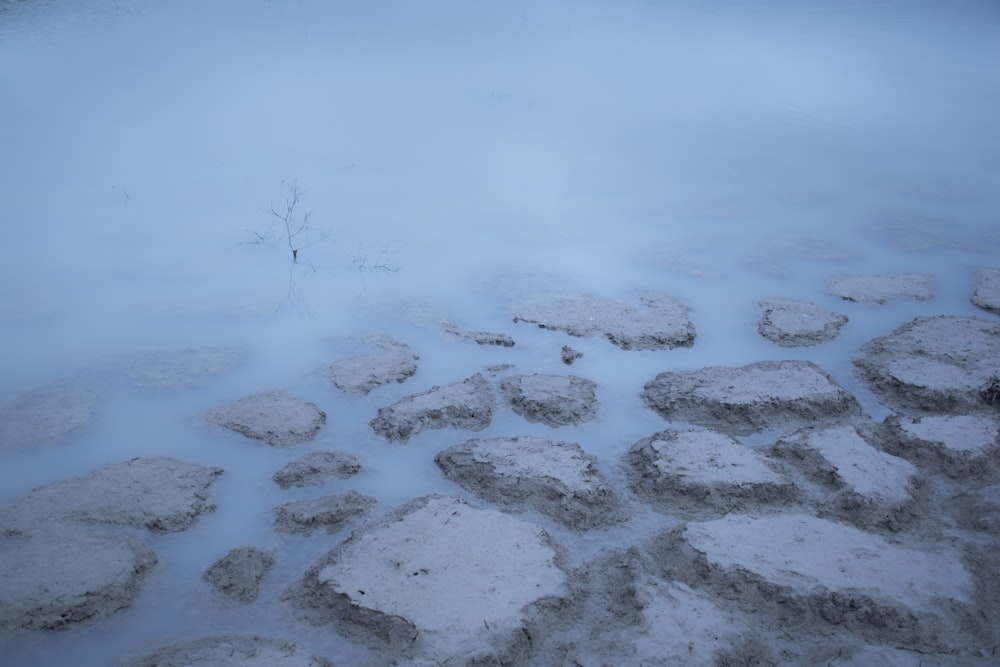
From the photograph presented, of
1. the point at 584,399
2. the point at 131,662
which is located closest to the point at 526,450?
the point at 584,399

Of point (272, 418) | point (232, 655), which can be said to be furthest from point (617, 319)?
point (232, 655)

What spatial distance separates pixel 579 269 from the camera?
344cm

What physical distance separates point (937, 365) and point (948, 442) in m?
0.50

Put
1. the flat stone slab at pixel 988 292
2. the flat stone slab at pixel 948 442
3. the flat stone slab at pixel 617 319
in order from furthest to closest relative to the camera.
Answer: the flat stone slab at pixel 988 292, the flat stone slab at pixel 617 319, the flat stone slab at pixel 948 442

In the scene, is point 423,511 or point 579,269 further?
point 579,269

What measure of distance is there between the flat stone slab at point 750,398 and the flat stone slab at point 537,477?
1.40 ft

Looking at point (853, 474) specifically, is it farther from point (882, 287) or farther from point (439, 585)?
point (882, 287)

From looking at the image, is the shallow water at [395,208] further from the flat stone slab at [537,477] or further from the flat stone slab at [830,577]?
the flat stone slab at [830,577]

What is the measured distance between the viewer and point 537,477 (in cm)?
209

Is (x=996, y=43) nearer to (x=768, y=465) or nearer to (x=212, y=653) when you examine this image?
(x=768, y=465)

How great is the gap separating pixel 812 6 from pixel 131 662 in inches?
445

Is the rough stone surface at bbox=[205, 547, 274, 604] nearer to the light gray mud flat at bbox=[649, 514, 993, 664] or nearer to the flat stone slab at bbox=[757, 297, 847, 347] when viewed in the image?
the light gray mud flat at bbox=[649, 514, 993, 664]

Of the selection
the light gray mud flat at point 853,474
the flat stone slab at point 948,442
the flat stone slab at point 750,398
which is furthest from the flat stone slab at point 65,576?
the flat stone slab at point 948,442

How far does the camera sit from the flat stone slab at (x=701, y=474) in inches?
80.1
